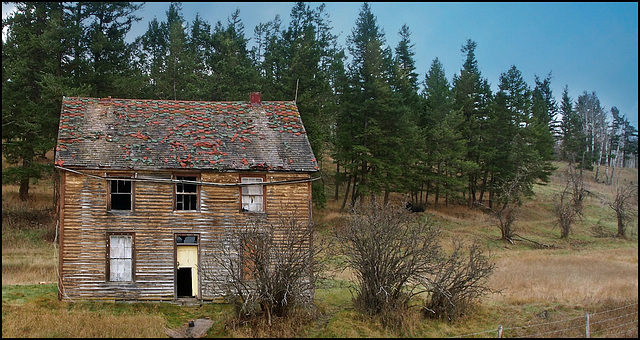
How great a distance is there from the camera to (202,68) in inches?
1560

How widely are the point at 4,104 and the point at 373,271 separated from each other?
1015 inches

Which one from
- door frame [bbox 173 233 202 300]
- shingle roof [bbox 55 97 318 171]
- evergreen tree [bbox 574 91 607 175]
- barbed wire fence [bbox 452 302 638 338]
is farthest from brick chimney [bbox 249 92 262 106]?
evergreen tree [bbox 574 91 607 175]

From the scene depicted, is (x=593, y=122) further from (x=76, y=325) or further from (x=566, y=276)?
(x=76, y=325)

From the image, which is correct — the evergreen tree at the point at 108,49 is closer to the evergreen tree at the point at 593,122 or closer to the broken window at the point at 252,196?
the broken window at the point at 252,196

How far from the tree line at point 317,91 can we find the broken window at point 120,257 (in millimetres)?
11756

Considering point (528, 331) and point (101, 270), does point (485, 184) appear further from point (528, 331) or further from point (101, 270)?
point (101, 270)

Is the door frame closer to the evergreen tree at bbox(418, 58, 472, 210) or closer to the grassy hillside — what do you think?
the grassy hillside

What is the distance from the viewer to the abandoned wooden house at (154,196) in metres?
16.7

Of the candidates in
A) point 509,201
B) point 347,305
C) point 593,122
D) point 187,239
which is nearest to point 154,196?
point 187,239

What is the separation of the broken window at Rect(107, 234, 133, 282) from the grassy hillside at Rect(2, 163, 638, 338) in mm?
1003

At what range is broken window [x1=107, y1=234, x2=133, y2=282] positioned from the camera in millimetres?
16812

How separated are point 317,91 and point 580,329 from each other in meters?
23.6

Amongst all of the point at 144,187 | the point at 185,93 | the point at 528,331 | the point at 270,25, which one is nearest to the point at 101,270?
the point at 144,187

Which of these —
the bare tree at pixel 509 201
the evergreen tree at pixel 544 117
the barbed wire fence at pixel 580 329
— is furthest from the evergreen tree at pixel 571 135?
the barbed wire fence at pixel 580 329
